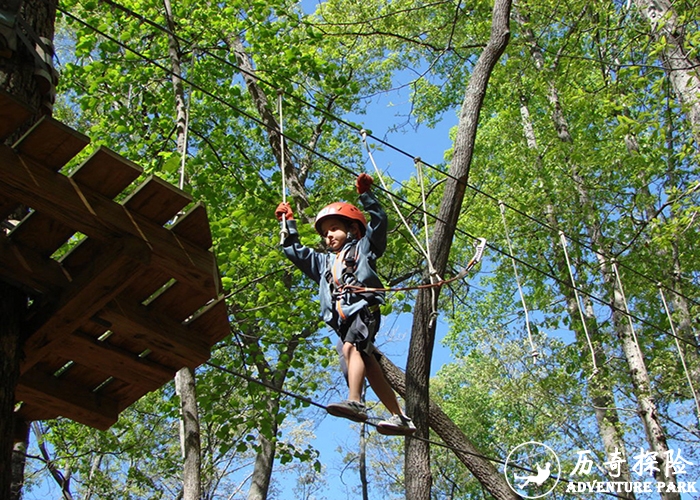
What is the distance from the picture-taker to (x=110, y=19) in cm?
Result: 980

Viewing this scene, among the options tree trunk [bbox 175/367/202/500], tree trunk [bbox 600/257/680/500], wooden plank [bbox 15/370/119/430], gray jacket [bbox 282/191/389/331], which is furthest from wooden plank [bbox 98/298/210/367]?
tree trunk [bbox 600/257/680/500]

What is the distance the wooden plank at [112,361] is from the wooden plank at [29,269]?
33cm

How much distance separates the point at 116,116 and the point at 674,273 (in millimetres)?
7509

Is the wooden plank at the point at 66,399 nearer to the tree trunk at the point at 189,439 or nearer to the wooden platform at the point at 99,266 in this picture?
the wooden platform at the point at 99,266

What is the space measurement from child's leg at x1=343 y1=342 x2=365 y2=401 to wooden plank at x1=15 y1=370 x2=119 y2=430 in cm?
135

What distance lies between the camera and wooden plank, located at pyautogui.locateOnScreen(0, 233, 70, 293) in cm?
326

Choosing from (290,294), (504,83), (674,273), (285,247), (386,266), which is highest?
(504,83)

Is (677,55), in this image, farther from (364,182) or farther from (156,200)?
(156,200)

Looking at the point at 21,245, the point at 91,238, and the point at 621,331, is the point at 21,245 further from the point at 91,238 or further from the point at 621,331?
the point at 621,331

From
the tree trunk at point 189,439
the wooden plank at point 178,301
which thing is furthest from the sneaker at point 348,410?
the tree trunk at point 189,439

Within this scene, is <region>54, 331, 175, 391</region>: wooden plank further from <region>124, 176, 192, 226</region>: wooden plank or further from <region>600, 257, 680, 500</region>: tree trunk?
<region>600, 257, 680, 500</region>: tree trunk

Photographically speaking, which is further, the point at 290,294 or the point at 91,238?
the point at 290,294

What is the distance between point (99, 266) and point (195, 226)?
1.56 ft

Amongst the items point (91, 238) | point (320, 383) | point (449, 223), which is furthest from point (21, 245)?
point (320, 383)
